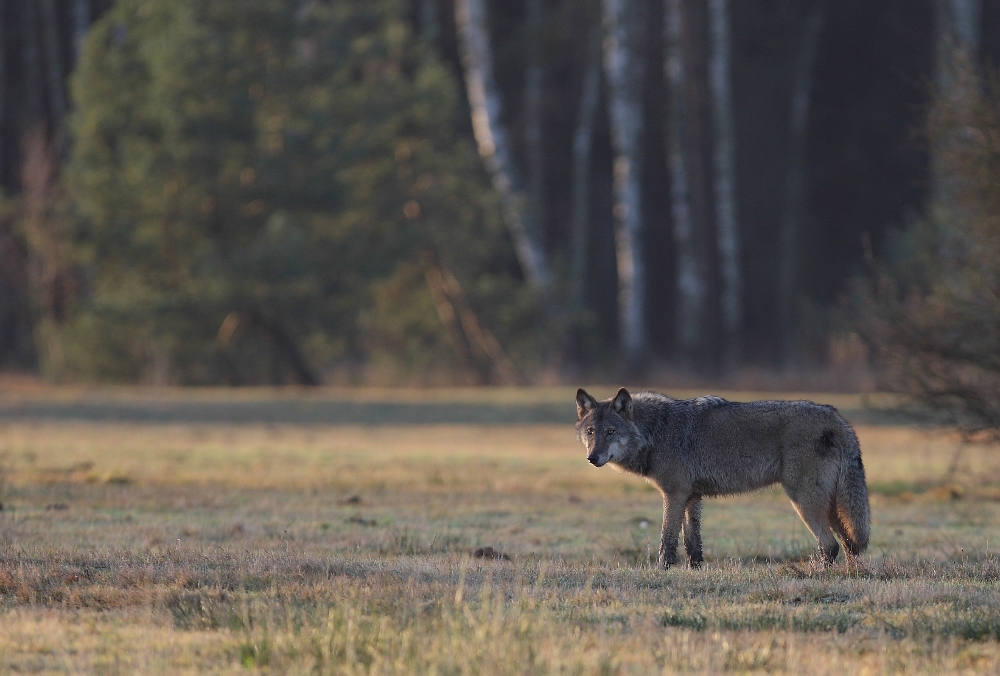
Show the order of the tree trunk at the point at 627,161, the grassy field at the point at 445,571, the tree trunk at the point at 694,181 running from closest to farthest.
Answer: the grassy field at the point at 445,571
the tree trunk at the point at 627,161
the tree trunk at the point at 694,181

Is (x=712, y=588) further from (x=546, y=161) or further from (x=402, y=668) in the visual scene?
(x=546, y=161)

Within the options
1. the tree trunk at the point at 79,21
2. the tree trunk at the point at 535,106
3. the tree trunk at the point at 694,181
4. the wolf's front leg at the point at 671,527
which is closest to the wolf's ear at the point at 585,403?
the wolf's front leg at the point at 671,527

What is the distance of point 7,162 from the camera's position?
5522 cm

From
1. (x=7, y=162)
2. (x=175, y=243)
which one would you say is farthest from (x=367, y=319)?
(x=7, y=162)

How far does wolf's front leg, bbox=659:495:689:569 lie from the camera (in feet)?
35.8

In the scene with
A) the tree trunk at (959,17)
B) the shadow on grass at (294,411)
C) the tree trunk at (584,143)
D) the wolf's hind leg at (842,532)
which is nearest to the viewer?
the wolf's hind leg at (842,532)

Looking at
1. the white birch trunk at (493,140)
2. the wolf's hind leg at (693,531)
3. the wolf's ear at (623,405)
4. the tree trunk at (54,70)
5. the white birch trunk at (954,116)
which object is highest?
the tree trunk at (54,70)

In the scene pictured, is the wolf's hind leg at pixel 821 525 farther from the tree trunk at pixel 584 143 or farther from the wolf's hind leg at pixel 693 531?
the tree trunk at pixel 584 143

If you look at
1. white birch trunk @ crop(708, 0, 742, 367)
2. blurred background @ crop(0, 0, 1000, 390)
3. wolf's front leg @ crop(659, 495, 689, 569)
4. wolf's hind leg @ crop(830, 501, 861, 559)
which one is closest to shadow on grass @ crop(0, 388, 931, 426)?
blurred background @ crop(0, 0, 1000, 390)

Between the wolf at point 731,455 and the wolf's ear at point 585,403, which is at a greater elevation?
the wolf's ear at point 585,403

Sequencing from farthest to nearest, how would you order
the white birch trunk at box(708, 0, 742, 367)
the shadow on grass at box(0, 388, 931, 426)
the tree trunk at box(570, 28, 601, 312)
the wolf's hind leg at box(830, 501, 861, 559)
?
1. the tree trunk at box(570, 28, 601, 312)
2. the white birch trunk at box(708, 0, 742, 367)
3. the shadow on grass at box(0, 388, 931, 426)
4. the wolf's hind leg at box(830, 501, 861, 559)

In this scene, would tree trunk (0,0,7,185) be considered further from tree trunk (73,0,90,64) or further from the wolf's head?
the wolf's head

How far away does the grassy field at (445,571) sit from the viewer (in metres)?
7.05

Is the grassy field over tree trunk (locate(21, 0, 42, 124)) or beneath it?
beneath
